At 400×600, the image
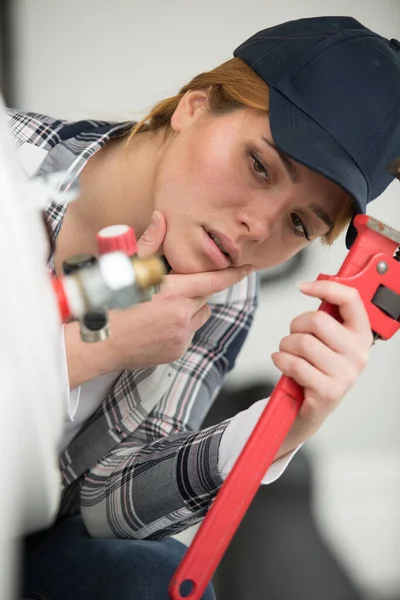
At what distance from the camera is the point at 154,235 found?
1.80 feet

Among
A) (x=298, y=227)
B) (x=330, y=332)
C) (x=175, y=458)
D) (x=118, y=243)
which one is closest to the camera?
(x=118, y=243)

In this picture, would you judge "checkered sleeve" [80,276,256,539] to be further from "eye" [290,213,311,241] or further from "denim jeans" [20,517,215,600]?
"eye" [290,213,311,241]

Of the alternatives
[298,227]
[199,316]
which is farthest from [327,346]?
[199,316]

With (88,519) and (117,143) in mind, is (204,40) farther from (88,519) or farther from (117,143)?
(88,519)

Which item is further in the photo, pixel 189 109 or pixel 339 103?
pixel 189 109

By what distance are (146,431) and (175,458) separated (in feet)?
0.33

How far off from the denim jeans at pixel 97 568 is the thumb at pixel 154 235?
22 cm

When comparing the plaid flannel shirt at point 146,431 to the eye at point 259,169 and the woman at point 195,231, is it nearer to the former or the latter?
the woman at point 195,231

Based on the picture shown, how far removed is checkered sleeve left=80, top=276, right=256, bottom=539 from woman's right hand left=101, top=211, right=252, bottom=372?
0.28 ft

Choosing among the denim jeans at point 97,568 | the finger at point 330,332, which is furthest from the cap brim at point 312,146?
the denim jeans at point 97,568

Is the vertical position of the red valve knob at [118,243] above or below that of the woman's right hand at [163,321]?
above

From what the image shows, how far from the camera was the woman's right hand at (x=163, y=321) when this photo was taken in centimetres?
58

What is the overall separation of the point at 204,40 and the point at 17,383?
1.84 feet

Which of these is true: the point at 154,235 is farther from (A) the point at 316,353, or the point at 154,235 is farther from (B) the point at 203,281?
(A) the point at 316,353
